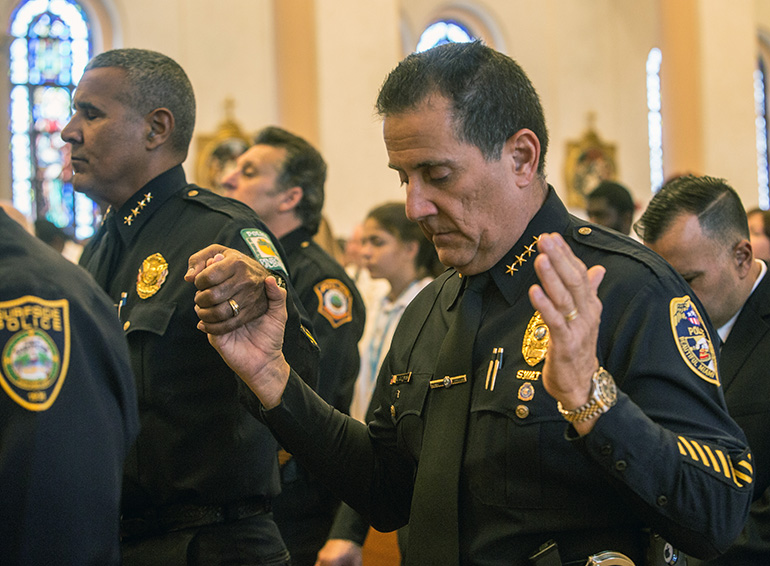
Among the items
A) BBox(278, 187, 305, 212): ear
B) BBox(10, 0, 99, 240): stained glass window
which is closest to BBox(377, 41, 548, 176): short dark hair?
BBox(278, 187, 305, 212): ear

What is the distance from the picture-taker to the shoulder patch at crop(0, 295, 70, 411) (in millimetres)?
1422

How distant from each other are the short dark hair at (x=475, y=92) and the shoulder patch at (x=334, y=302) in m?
1.66

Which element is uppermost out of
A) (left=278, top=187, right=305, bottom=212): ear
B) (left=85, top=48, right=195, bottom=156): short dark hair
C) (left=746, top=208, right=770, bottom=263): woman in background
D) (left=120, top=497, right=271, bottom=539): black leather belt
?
(left=85, top=48, right=195, bottom=156): short dark hair

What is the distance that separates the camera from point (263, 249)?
247cm

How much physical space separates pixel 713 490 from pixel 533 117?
794 mm

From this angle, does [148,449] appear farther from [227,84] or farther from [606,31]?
[606,31]

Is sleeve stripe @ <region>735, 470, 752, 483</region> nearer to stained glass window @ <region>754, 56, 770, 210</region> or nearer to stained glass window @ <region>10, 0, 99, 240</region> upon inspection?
stained glass window @ <region>10, 0, 99, 240</region>

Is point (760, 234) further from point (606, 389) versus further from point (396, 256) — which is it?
point (606, 389)

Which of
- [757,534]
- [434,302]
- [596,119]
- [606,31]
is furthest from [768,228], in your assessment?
[606,31]

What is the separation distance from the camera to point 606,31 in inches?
604

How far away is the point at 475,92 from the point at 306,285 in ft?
5.93

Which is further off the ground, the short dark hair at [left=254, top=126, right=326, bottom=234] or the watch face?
the short dark hair at [left=254, top=126, right=326, bottom=234]

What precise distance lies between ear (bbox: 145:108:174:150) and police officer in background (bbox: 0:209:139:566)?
46.1 inches

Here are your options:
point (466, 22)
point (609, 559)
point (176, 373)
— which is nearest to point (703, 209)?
point (609, 559)
